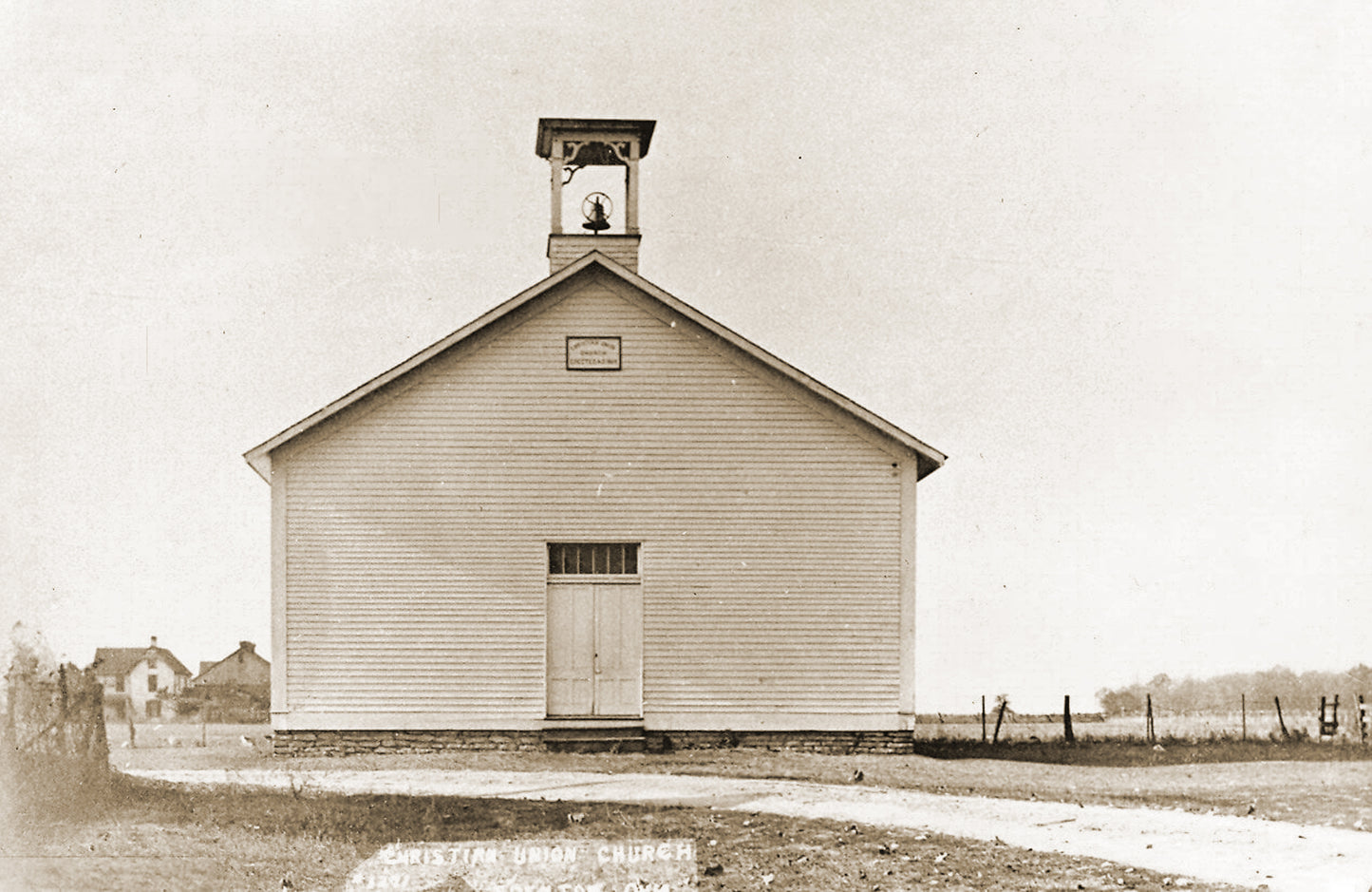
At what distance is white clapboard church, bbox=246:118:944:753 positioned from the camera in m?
19.6

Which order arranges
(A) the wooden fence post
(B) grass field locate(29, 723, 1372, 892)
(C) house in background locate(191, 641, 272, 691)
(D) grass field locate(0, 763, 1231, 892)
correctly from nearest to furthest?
(D) grass field locate(0, 763, 1231, 892)
(B) grass field locate(29, 723, 1372, 892)
(A) the wooden fence post
(C) house in background locate(191, 641, 272, 691)

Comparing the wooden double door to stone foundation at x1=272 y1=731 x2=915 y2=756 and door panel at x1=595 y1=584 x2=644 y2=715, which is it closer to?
door panel at x1=595 y1=584 x2=644 y2=715

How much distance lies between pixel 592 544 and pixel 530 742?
2.86m

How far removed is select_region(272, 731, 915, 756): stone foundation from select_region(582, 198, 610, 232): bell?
7.68 meters

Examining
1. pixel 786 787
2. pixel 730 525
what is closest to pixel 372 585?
pixel 730 525

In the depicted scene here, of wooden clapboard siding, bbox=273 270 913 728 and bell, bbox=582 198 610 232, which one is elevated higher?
bell, bbox=582 198 610 232

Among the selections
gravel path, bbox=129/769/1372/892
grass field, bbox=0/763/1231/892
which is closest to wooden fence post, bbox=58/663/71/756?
grass field, bbox=0/763/1231/892

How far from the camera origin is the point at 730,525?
20.0m

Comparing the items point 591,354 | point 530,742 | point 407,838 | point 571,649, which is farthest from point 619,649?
point 407,838

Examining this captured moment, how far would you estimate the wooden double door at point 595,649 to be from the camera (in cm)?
1986

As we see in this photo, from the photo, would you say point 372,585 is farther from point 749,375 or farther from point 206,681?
point 206,681

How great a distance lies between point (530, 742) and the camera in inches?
774

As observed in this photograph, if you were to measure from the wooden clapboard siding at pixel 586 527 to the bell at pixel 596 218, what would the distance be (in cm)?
181

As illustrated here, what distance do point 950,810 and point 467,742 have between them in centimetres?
778
